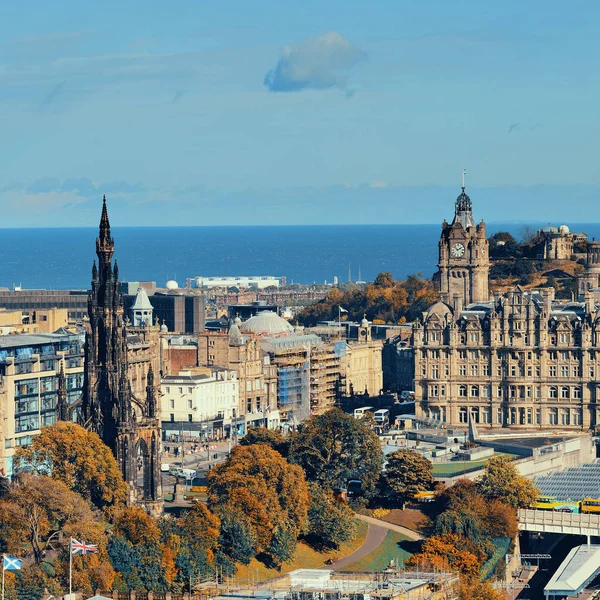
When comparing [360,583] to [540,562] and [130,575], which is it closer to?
[130,575]

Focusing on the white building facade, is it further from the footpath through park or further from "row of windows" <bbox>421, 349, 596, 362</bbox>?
the footpath through park

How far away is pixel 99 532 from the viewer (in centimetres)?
12319

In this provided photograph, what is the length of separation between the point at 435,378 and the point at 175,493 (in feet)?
170

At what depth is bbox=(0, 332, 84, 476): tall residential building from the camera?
158500mm

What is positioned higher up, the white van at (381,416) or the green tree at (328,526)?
the white van at (381,416)

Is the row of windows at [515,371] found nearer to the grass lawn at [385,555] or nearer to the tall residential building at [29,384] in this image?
the tall residential building at [29,384]

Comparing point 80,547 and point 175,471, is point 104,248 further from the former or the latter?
point 80,547

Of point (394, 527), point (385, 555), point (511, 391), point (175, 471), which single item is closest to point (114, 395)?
point (385, 555)

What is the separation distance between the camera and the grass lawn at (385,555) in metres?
135

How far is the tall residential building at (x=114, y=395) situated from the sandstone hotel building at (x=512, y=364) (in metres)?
55.9

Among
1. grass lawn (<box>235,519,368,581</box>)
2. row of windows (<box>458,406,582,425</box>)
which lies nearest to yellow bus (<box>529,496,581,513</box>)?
grass lawn (<box>235,519,368,581</box>)

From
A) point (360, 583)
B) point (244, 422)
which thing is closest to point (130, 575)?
point (360, 583)

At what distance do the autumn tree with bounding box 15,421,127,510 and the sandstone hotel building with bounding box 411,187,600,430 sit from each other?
63.5 m

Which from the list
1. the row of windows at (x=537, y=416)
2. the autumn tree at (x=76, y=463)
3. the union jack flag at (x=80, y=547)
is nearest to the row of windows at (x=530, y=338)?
the row of windows at (x=537, y=416)
